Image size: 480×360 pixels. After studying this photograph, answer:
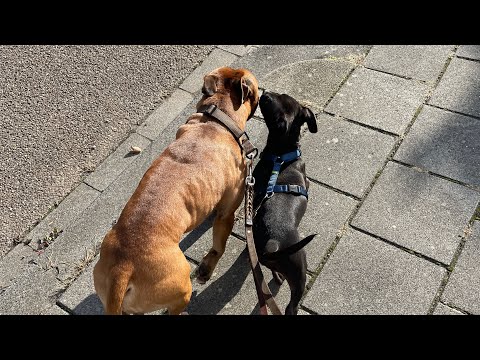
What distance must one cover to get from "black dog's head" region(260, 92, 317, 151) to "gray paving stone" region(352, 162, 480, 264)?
90 centimetres

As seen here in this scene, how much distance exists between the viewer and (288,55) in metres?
5.64

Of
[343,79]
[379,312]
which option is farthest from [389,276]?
[343,79]

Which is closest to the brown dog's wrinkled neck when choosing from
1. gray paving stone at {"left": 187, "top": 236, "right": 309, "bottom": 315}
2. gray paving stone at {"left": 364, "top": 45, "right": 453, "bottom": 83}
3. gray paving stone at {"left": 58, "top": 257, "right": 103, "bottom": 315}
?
gray paving stone at {"left": 187, "top": 236, "right": 309, "bottom": 315}

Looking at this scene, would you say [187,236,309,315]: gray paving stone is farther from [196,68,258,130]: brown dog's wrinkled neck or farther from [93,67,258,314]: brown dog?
[196,68,258,130]: brown dog's wrinkled neck

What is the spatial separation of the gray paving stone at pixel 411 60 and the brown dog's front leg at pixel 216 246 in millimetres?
2849

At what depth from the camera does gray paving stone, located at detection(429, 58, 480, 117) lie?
4.79 meters

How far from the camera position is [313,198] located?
166 inches

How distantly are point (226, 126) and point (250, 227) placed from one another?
3.13ft

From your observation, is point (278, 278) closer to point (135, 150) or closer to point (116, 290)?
point (116, 290)

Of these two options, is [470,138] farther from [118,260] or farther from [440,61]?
[118,260]

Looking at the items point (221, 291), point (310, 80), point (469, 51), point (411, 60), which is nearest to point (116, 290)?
point (221, 291)

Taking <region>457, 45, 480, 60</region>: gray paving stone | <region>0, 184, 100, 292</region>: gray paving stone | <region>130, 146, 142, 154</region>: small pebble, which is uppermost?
<region>130, 146, 142, 154</region>: small pebble

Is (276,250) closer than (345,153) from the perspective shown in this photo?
Yes

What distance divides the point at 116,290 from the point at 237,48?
13.0 feet
